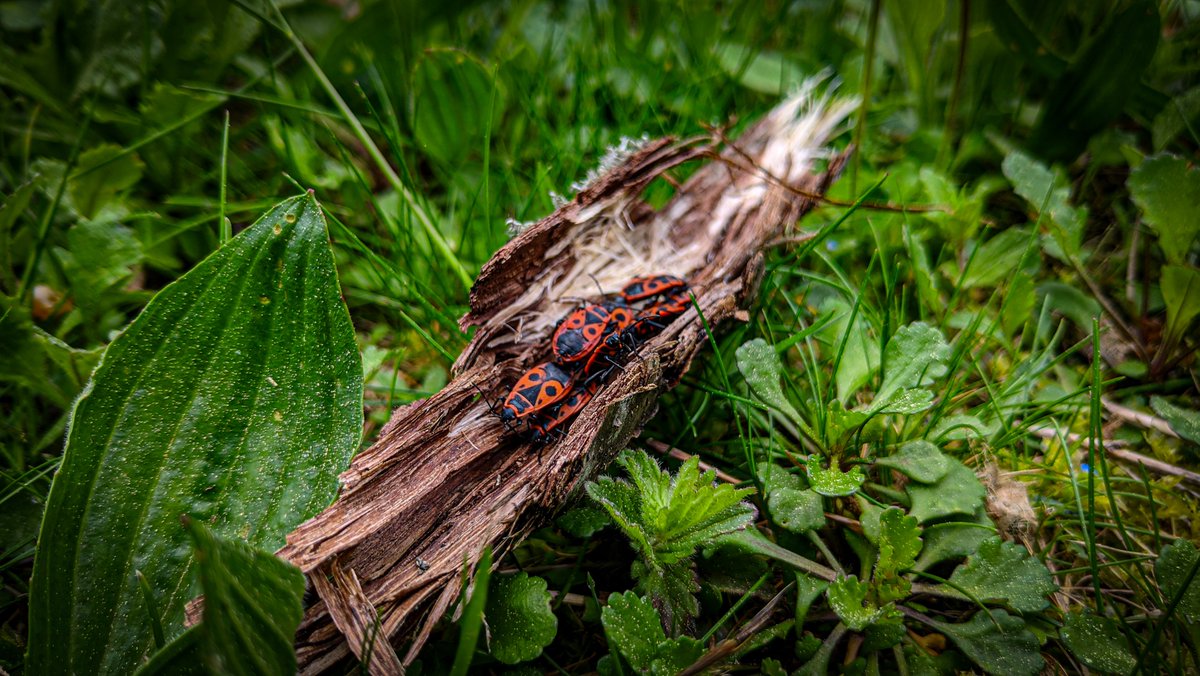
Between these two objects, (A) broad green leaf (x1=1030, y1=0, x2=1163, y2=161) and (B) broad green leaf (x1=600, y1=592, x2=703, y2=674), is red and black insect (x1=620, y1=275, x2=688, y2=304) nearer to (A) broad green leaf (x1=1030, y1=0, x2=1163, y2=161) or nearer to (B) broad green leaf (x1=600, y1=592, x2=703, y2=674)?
(B) broad green leaf (x1=600, y1=592, x2=703, y2=674)

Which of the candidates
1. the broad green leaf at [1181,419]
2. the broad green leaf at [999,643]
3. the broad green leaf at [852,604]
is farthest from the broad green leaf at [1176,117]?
the broad green leaf at [852,604]

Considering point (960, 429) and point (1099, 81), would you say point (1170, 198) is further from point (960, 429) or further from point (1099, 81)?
point (960, 429)

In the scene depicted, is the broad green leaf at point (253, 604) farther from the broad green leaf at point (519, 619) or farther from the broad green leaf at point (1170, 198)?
the broad green leaf at point (1170, 198)

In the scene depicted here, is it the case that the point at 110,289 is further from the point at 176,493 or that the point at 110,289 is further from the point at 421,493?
the point at 421,493

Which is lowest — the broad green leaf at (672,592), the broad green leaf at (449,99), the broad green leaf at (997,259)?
the broad green leaf at (997,259)

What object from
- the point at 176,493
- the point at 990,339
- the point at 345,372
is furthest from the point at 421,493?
the point at 990,339
